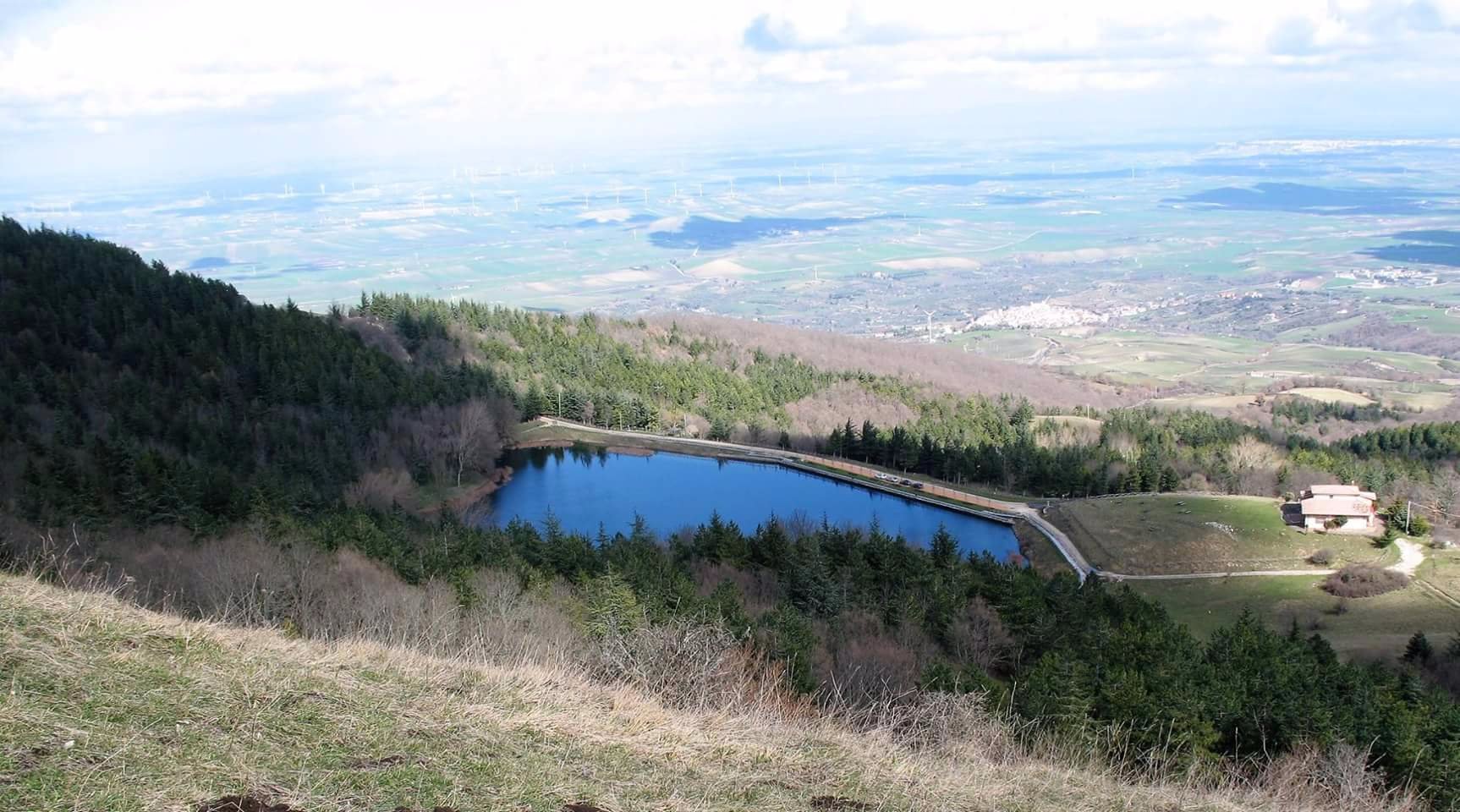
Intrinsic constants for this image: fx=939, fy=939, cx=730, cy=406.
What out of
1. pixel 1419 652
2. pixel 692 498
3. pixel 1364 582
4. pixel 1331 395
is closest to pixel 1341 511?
pixel 1364 582

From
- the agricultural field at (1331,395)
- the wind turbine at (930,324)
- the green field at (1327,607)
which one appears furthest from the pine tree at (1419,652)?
the wind turbine at (930,324)

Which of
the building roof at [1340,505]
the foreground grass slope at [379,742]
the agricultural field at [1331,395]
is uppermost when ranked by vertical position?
the foreground grass slope at [379,742]

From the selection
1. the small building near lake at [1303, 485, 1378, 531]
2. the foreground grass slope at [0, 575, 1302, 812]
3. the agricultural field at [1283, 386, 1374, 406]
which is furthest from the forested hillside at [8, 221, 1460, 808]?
the agricultural field at [1283, 386, 1374, 406]

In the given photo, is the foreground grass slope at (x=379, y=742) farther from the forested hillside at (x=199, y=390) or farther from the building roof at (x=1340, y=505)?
the building roof at (x=1340, y=505)

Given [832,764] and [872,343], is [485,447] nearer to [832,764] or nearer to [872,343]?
[832,764]

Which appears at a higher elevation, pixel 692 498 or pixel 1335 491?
pixel 1335 491

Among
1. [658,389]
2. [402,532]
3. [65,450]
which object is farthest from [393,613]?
[658,389]

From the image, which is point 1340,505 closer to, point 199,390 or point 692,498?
point 692,498
